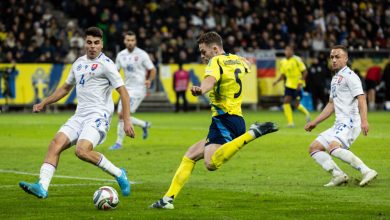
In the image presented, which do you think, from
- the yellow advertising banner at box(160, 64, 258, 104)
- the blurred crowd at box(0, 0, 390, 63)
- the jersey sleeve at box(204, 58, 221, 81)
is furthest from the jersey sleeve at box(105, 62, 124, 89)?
the yellow advertising banner at box(160, 64, 258, 104)

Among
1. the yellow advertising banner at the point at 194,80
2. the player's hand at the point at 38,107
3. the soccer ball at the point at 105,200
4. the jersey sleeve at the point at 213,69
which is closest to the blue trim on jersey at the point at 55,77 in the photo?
the yellow advertising banner at the point at 194,80

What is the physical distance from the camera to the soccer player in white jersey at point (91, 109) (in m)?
12.6

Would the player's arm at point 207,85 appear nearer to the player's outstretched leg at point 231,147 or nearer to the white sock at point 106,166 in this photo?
the player's outstretched leg at point 231,147

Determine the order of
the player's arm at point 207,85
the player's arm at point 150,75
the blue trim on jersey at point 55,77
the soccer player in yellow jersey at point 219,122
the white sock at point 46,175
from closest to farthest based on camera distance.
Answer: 1. the player's arm at point 207,85
2. the soccer player in yellow jersey at point 219,122
3. the white sock at point 46,175
4. the player's arm at point 150,75
5. the blue trim on jersey at point 55,77

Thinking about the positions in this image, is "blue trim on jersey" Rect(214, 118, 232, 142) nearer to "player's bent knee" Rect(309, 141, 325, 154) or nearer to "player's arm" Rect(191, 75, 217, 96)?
"player's arm" Rect(191, 75, 217, 96)

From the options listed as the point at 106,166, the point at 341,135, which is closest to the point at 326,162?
the point at 341,135

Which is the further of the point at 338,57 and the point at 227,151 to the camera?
the point at 338,57

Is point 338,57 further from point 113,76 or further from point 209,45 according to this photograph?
point 113,76

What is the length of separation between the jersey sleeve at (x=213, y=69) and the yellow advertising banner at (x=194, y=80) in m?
28.4

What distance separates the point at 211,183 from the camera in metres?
14.8

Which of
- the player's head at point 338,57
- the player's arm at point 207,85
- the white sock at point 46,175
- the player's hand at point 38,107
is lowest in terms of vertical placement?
the white sock at point 46,175

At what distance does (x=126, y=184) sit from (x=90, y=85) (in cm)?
141

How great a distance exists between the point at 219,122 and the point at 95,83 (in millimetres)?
1976

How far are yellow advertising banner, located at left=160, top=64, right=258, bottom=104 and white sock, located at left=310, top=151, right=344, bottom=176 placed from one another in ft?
84.7
